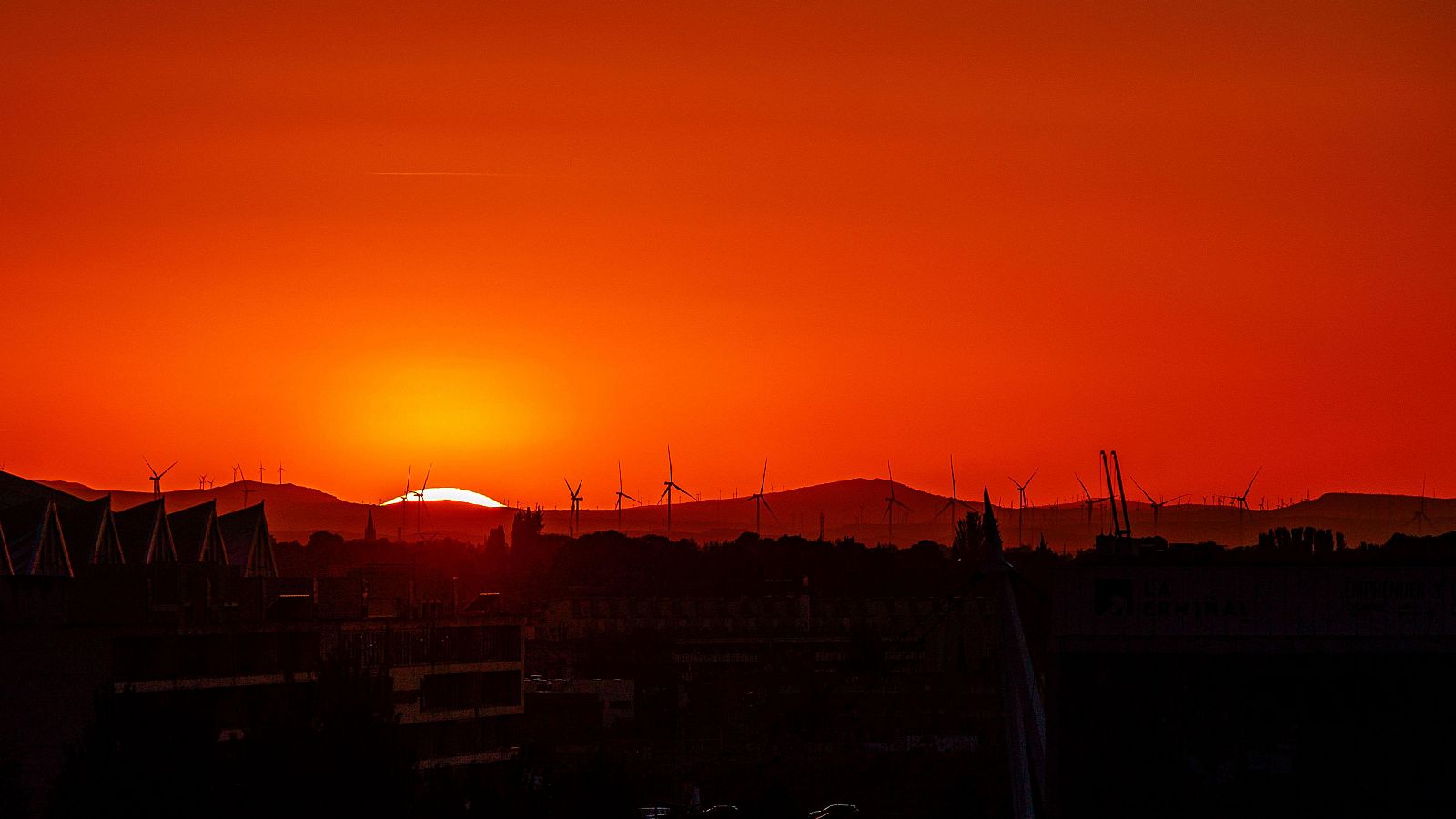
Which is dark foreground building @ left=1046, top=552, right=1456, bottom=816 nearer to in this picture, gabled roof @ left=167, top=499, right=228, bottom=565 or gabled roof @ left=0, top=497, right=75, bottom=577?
gabled roof @ left=0, top=497, right=75, bottom=577

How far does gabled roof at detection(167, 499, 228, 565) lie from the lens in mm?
170875

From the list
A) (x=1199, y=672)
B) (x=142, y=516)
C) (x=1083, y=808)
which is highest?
(x=142, y=516)

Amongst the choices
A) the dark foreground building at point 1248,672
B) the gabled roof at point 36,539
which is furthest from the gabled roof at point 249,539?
the dark foreground building at point 1248,672

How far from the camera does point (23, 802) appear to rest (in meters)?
66.4

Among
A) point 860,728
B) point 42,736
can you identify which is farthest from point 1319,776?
point 860,728

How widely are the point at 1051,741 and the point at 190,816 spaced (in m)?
A: 24.4

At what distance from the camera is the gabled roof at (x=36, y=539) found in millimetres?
136125

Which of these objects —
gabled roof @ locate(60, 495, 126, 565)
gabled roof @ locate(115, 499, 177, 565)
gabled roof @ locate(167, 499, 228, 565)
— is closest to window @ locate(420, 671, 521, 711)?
gabled roof @ locate(60, 495, 126, 565)

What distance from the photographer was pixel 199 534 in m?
173

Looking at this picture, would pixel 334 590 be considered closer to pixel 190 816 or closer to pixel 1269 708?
pixel 190 816

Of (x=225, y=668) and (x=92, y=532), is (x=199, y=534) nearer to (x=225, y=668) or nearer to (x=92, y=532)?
(x=92, y=532)

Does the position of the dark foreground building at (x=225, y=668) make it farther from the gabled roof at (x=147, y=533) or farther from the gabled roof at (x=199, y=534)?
the gabled roof at (x=199, y=534)

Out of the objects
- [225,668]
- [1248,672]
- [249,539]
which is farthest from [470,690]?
[249,539]

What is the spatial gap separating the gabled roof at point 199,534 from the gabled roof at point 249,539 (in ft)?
26.0
